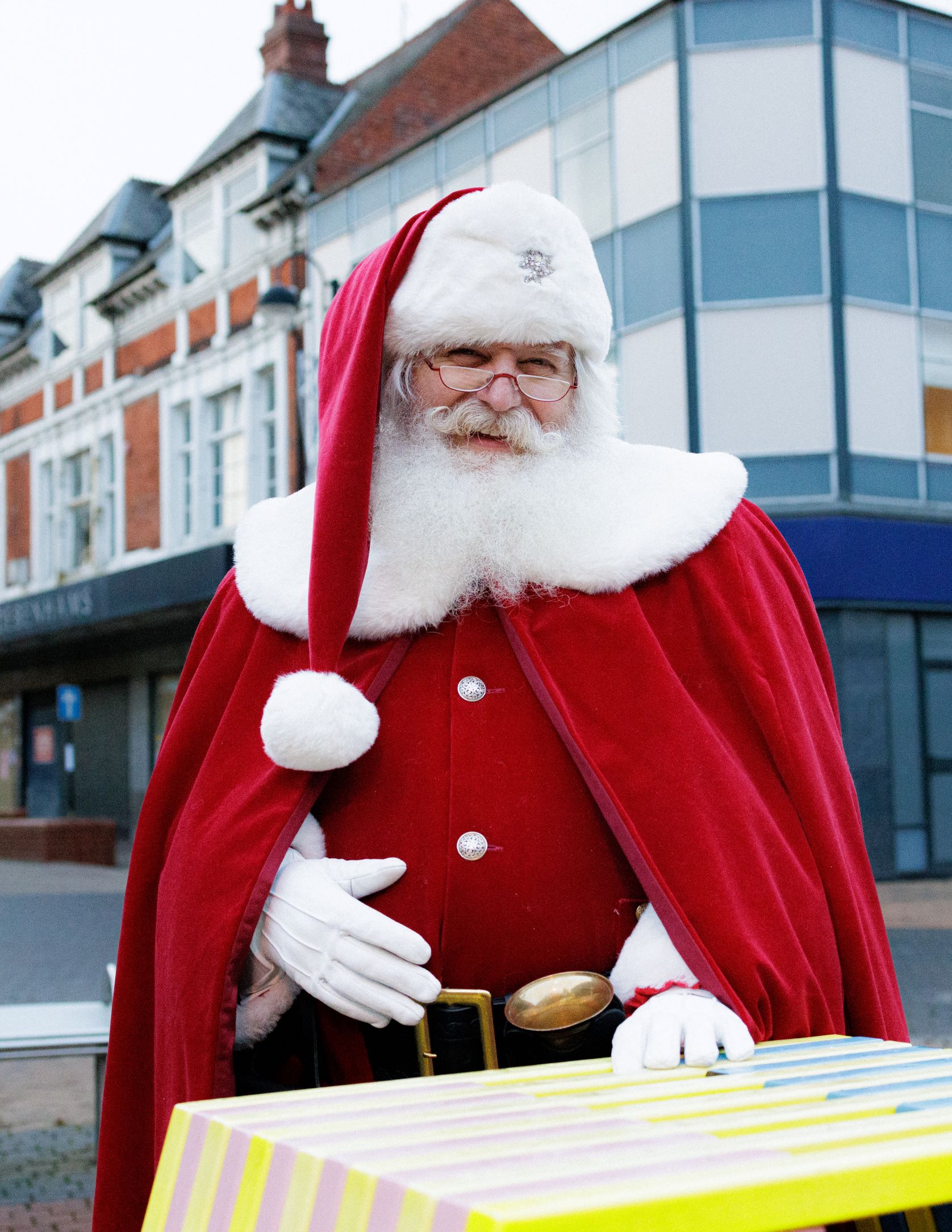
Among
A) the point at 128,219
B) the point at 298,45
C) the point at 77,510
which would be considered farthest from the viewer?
the point at 77,510

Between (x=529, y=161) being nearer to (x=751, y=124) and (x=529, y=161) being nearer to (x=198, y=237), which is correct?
(x=751, y=124)

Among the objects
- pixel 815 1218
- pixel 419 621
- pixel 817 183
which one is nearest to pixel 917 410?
pixel 817 183

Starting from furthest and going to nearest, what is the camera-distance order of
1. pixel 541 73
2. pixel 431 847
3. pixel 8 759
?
pixel 8 759
pixel 541 73
pixel 431 847

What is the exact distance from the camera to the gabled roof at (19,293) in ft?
88.2

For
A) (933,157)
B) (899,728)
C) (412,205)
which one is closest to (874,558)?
(899,728)

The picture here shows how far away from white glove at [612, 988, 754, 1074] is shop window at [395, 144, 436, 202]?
15.1 metres

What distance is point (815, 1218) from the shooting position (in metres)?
1.13

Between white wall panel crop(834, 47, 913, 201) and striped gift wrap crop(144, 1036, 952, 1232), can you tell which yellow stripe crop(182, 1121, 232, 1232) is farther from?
white wall panel crop(834, 47, 913, 201)

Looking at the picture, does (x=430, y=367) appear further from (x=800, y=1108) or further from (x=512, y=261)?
(x=800, y=1108)

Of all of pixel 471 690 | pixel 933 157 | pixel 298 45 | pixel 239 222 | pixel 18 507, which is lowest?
pixel 471 690

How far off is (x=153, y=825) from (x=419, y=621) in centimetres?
62

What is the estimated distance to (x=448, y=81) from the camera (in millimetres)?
19438

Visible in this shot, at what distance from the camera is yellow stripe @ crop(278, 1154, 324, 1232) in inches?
48.2

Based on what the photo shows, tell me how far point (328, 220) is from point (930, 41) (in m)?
7.38
